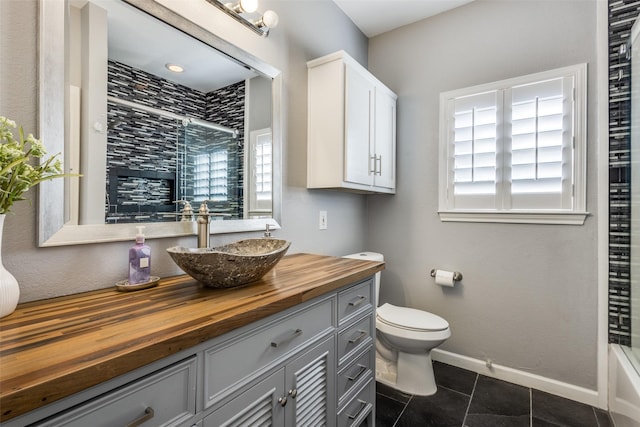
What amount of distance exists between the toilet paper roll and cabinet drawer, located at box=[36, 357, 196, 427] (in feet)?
6.13

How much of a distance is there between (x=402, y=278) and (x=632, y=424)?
1.37 m

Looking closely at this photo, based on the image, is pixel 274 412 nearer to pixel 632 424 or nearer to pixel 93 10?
pixel 93 10

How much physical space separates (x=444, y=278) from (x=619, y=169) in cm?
115

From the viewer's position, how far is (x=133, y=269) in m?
1.04

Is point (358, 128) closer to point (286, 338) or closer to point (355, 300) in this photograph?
point (355, 300)

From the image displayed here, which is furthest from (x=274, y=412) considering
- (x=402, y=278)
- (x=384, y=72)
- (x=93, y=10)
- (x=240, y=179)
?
(x=384, y=72)

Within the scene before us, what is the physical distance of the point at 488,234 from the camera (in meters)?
2.11

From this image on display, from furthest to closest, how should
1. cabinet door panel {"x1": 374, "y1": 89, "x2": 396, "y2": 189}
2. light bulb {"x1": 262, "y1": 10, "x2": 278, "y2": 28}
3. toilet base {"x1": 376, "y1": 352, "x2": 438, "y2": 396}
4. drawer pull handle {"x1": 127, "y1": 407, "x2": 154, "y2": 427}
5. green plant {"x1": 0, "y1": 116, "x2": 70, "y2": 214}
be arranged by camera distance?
cabinet door panel {"x1": 374, "y1": 89, "x2": 396, "y2": 189} → toilet base {"x1": 376, "y1": 352, "x2": 438, "y2": 396} → light bulb {"x1": 262, "y1": 10, "x2": 278, "y2": 28} → green plant {"x1": 0, "y1": 116, "x2": 70, "y2": 214} → drawer pull handle {"x1": 127, "y1": 407, "x2": 154, "y2": 427}

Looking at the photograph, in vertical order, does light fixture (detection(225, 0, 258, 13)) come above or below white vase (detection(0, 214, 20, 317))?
above

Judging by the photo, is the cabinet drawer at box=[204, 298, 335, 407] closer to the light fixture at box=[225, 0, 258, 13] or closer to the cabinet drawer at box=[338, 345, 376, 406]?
the cabinet drawer at box=[338, 345, 376, 406]

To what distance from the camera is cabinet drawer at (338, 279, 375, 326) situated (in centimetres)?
126

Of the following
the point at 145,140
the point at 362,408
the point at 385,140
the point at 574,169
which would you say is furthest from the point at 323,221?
the point at 574,169

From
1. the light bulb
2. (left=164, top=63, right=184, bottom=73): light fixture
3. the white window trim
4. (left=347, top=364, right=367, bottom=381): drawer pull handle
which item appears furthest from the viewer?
the white window trim

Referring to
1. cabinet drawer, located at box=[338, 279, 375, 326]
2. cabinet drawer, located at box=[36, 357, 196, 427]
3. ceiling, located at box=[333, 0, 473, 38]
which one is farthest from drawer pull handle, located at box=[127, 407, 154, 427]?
ceiling, located at box=[333, 0, 473, 38]
